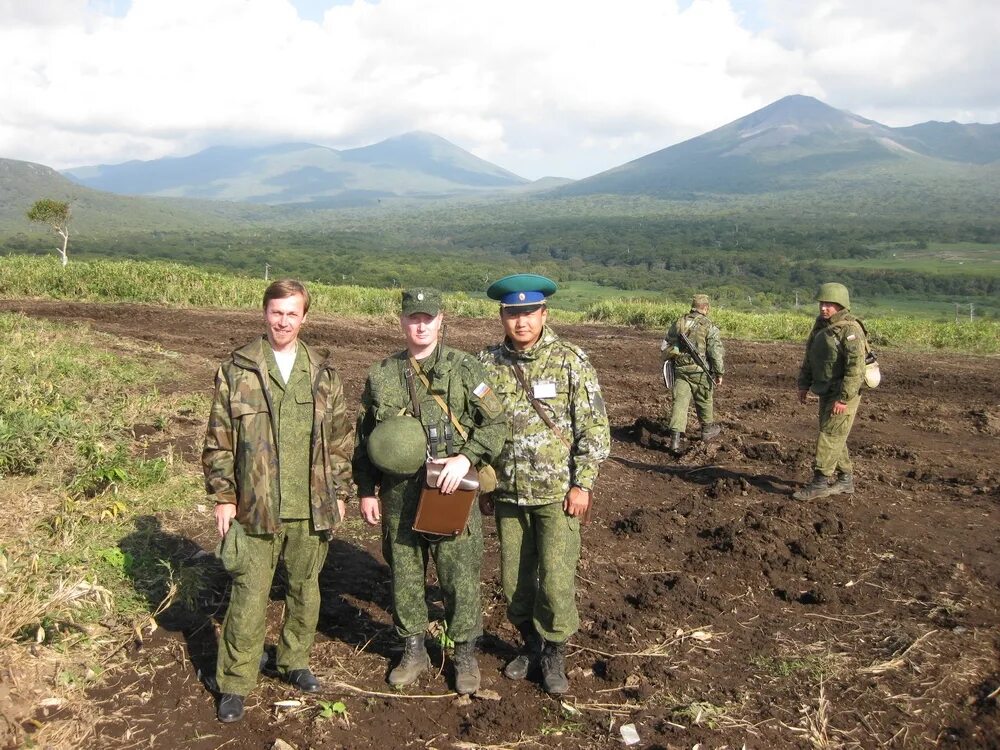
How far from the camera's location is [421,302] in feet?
10.7

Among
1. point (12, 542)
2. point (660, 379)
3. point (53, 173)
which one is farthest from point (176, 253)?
point (53, 173)

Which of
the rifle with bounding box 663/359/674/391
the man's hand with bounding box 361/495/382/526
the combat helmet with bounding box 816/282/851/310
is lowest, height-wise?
the man's hand with bounding box 361/495/382/526

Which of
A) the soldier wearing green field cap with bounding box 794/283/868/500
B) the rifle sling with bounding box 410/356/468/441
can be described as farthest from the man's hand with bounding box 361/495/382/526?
the soldier wearing green field cap with bounding box 794/283/868/500

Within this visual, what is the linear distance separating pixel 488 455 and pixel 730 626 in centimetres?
196

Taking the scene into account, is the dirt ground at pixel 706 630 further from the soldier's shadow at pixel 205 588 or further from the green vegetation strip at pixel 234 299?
the green vegetation strip at pixel 234 299

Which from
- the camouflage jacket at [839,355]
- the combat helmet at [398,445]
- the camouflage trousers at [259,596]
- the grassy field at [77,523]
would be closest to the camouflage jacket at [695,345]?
the camouflage jacket at [839,355]

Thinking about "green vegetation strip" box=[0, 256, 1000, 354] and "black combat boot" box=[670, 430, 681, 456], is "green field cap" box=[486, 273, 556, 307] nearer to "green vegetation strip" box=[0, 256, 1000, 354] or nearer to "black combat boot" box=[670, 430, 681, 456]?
"black combat boot" box=[670, 430, 681, 456]

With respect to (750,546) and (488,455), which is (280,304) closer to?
(488,455)

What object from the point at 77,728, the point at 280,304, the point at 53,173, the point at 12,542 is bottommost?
the point at 77,728

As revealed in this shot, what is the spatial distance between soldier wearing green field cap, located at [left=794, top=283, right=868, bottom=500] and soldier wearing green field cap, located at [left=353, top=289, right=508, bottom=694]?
374cm

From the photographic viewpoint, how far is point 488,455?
337 cm

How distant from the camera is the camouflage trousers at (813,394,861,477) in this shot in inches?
248

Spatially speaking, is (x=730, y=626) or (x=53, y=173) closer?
(x=730, y=626)

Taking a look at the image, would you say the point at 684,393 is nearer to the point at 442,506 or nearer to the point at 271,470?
the point at 442,506
